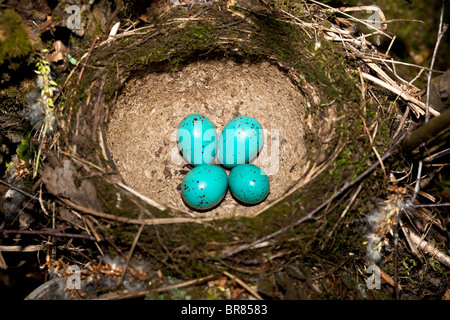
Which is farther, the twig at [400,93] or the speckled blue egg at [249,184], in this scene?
the speckled blue egg at [249,184]

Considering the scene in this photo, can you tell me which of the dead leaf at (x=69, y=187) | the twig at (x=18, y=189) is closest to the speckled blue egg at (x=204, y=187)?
the dead leaf at (x=69, y=187)

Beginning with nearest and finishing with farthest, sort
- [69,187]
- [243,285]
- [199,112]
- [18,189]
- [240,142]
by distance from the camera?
[243,285], [69,187], [18,189], [240,142], [199,112]

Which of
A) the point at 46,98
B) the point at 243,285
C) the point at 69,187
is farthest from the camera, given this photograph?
the point at 46,98

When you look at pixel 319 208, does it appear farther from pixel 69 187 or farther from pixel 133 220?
pixel 69 187

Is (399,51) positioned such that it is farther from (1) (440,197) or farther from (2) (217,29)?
(2) (217,29)

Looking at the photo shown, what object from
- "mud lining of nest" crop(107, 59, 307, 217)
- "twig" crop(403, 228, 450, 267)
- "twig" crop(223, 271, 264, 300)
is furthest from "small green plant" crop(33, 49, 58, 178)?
"twig" crop(403, 228, 450, 267)

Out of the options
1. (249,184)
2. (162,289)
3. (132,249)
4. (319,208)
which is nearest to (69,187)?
(132,249)

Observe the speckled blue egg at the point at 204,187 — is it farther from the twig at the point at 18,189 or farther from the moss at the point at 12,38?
the moss at the point at 12,38
